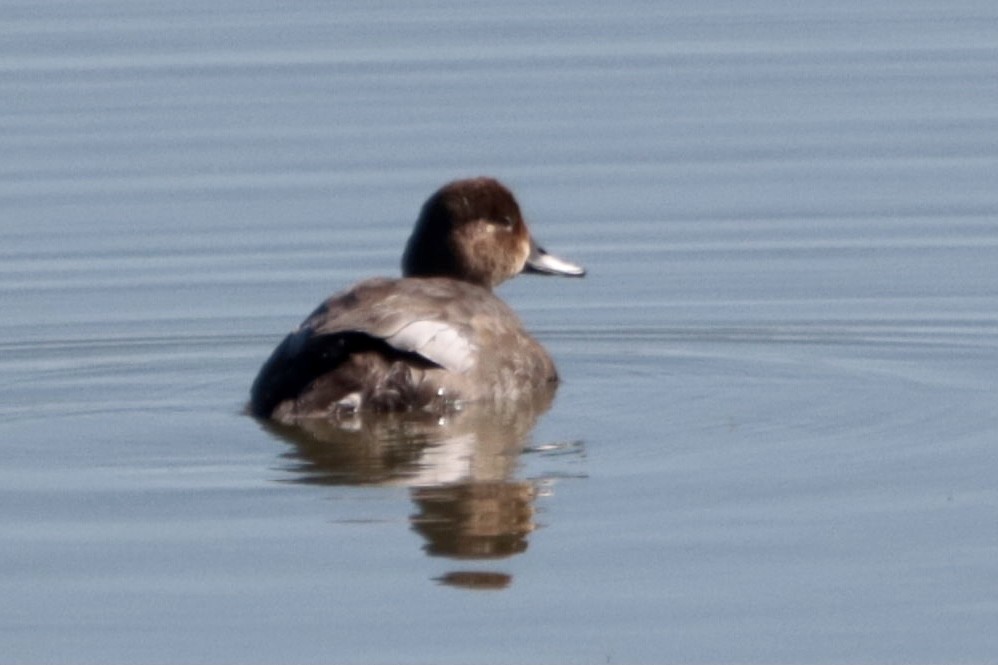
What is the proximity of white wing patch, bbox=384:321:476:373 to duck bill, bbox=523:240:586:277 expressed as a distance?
5.73 ft

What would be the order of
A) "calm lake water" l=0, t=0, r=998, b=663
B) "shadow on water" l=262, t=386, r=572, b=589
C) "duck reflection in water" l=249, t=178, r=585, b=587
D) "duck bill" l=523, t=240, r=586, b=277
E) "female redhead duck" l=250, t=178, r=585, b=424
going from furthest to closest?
"duck bill" l=523, t=240, r=586, b=277 < "female redhead duck" l=250, t=178, r=585, b=424 < "duck reflection in water" l=249, t=178, r=585, b=587 < "shadow on water" l=262, t=386, r=572, b=589 < "calm lake water" l=0, t=0, r=998, b=663

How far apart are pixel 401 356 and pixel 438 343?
0.17 m

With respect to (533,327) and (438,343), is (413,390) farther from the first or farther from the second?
(533,327)

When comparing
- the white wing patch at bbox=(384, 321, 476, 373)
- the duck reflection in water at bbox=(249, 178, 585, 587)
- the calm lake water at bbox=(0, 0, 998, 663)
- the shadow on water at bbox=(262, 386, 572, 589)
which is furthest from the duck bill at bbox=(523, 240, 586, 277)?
the white wing patch at bbox=(384, 321, 476, 373)

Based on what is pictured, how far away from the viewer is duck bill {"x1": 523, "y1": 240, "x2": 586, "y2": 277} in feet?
41.8

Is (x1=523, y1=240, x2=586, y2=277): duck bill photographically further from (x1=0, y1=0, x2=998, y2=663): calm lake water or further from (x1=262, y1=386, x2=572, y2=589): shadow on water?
(x1=262, y1=386, x2=572, y2=589): shadow on water

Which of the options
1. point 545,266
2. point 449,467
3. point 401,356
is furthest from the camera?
Result: point 545,266

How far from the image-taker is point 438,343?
10.9 m

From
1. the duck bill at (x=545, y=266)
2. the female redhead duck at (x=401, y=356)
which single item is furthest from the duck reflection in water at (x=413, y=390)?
the duck bill at (x=545, y=266)

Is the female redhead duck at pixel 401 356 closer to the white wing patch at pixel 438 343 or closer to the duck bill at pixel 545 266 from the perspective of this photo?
the white wing patch at pixel 438 343

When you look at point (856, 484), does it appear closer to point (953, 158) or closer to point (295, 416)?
point (295, 416)

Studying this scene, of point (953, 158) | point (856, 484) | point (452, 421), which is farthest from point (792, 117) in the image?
point (856, 484)

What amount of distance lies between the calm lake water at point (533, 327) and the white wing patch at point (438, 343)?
0.28m

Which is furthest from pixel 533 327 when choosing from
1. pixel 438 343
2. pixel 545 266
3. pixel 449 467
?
pixel 449 467
